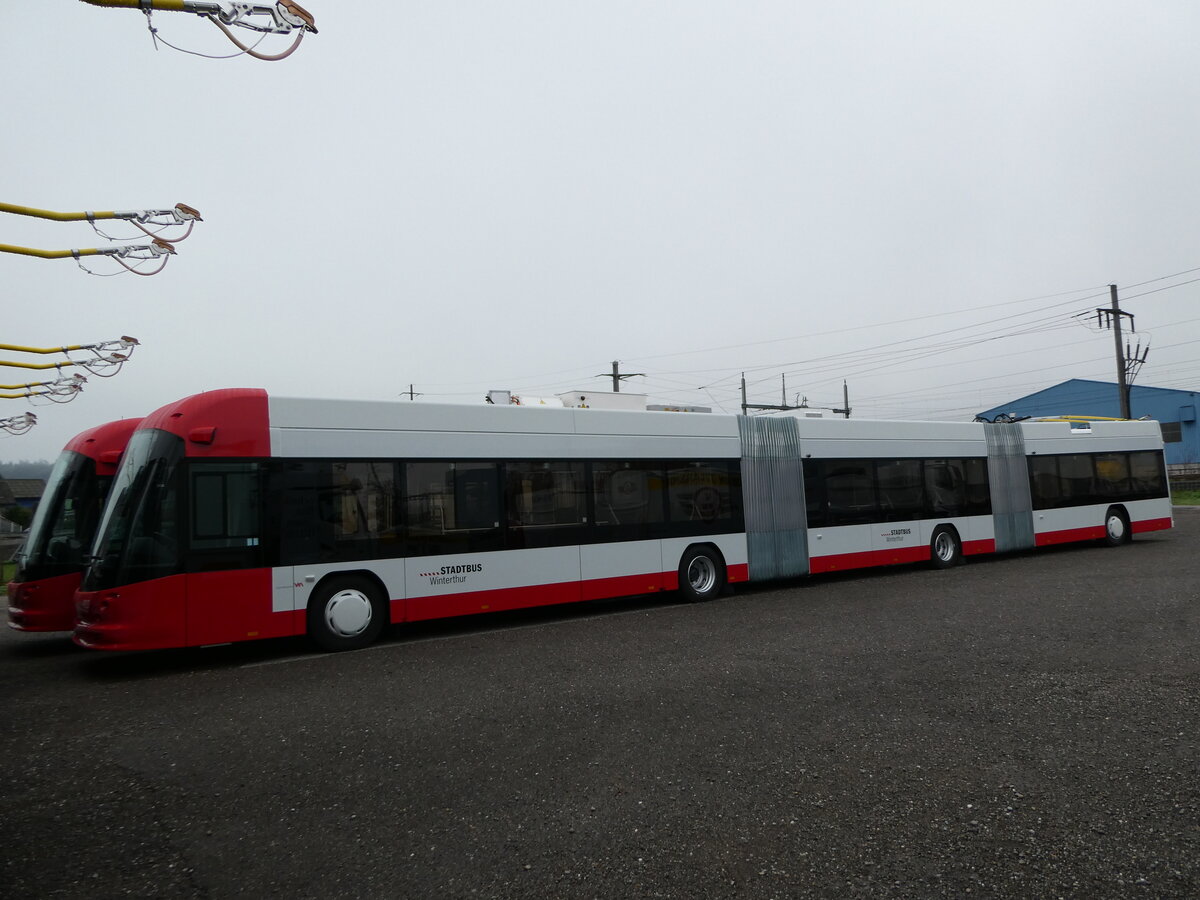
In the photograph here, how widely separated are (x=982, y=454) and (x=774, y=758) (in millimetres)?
13599

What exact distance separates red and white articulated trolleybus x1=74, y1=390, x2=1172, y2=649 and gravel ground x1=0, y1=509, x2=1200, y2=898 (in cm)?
83

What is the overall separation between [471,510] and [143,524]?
3.70 meters

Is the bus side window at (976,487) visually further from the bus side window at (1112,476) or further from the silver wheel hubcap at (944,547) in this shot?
the bus side window at (1112,476)

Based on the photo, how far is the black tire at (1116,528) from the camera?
18.5 m

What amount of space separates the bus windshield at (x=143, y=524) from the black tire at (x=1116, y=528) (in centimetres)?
1939

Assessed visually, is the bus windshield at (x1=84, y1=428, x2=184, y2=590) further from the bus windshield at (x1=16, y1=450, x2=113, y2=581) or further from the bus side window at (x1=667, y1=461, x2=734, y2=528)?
the bus side window at (x1=667, y1=461, x2=734, y2=528)

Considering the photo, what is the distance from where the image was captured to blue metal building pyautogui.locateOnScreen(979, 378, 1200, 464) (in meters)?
50.4

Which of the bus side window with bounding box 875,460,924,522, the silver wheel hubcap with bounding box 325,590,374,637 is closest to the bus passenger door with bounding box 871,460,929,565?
the bus side window with bounding box 875,460,924,522

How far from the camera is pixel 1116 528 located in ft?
61.2

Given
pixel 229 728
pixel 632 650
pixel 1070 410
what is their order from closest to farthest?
pixel 229 728, pixel 632 650, pixel 1070 410

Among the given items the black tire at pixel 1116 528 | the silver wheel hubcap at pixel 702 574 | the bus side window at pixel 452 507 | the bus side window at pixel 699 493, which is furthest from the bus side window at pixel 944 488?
the bus side window at pixel 452 507

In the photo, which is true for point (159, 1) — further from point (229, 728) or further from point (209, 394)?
point (229, 728)

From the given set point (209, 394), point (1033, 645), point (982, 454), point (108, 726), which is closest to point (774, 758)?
point (1033, 645)

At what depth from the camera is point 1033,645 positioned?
7652 mm
